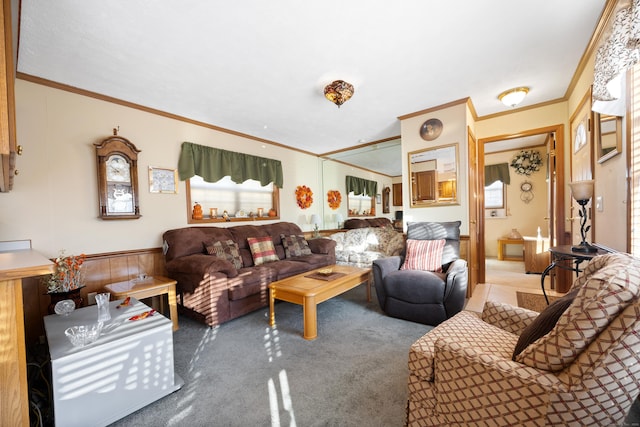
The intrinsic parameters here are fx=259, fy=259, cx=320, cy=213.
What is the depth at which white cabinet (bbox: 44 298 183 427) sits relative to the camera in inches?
51.9

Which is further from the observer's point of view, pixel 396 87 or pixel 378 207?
pixel 378 207

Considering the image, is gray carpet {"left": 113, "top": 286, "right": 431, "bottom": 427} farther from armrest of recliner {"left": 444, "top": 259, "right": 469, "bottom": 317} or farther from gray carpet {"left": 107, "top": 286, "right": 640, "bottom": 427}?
armrest of recliner {"left": 444, "top": 259, "right": 469, "bottom": 317}

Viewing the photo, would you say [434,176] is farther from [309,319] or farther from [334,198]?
[334,198]

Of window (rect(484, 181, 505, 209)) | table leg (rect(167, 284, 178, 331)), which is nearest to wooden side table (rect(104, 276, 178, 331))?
table leg (rect(167, 284, 178, 331))

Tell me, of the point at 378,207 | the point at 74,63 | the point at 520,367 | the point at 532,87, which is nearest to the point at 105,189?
the point at 74,63

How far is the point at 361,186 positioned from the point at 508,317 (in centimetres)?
537

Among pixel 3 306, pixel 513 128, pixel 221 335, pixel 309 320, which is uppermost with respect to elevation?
pixel 513 128

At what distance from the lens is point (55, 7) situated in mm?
1711

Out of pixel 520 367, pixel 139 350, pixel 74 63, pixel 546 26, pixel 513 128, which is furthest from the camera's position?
pixel 513 128

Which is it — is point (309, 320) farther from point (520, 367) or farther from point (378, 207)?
point (378, 207)

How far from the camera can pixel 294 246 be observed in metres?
4.17

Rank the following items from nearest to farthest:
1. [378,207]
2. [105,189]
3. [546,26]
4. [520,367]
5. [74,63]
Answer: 1. [520,367]
2. [546,26]
3. [74,63]
4. [105,189]
5. [378,207]

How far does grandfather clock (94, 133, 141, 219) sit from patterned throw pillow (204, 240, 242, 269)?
923 millimetres

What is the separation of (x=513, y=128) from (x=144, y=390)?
4904mm
